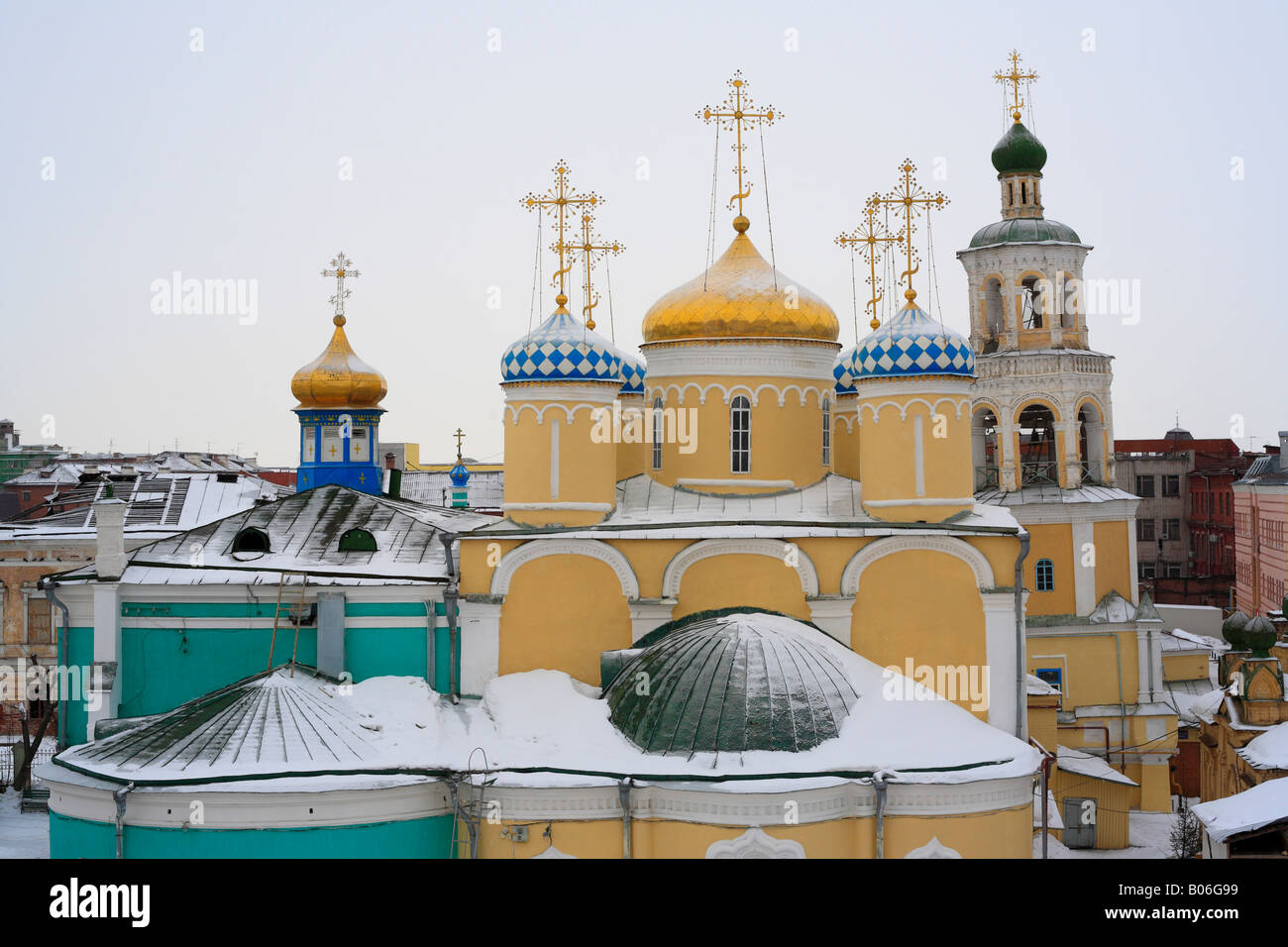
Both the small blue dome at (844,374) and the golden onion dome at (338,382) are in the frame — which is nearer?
the small blue dome at (844,374)

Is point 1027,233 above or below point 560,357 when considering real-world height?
above

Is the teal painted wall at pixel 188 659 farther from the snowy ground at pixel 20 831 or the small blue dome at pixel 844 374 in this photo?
the small blue dome at pixel 844 374

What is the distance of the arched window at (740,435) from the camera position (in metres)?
17.2

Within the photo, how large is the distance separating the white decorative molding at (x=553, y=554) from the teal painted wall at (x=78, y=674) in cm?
483

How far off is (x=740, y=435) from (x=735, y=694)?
17.0ft

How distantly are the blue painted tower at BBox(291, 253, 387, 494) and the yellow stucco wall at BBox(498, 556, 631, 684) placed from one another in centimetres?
750

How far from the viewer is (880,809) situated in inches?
486

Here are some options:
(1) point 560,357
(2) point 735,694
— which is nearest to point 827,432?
(1) point 560,357

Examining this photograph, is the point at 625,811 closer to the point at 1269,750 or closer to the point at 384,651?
the point at 384,651

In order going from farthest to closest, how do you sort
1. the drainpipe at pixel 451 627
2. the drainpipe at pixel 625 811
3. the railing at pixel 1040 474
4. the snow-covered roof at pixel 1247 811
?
the railing at pixel 1040 474, the drainpipe at pixel 451 627, the snow-covered roof at pixel 1247 811, the drainpipe at pixel 625 811

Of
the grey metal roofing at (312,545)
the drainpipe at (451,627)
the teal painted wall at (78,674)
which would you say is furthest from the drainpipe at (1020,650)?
the teal painted wall at (78,674)

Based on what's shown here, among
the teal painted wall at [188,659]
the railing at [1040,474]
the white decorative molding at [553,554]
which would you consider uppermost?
the railing at [1040,474]

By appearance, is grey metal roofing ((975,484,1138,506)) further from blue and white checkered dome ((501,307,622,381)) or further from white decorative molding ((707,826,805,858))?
white decorative molding ((707,826,805,858))
